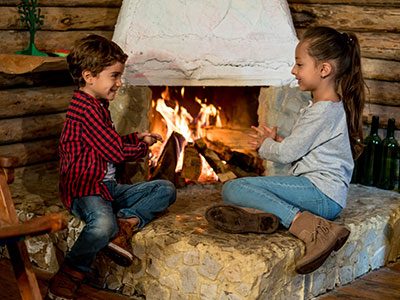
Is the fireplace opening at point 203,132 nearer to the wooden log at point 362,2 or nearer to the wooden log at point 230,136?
the wooden log at point 230,136

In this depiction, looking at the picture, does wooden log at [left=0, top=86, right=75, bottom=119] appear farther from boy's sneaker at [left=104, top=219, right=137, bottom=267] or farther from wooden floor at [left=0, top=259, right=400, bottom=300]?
boy's sneaker at [left=104, top=219, right=137, bottom=267]

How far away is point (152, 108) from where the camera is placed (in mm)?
5227

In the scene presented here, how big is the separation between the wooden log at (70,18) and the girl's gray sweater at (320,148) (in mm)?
1733

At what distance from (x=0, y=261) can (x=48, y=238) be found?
353 millimetres

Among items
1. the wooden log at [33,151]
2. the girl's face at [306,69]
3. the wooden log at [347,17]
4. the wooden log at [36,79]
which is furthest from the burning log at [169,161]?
the wooden log at [347,17]

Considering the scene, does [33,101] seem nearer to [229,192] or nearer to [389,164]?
[229,192]

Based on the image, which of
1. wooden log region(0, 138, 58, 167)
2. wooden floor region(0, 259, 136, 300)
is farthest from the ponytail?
wooden log region(0, 138, 58, 167)

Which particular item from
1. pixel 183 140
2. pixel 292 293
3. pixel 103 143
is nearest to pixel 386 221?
pixel 292 293

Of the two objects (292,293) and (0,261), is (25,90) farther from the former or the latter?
(292,293)

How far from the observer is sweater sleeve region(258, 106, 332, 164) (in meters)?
3.99

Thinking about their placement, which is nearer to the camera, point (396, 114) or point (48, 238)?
point (48, 238)

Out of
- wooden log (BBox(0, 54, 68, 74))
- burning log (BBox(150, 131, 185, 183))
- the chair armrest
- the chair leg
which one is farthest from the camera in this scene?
burning log (BBox(150, 131, 185, 183))

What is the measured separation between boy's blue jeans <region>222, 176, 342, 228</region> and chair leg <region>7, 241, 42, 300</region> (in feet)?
3.81

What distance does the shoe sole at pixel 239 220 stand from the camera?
12.7 feet
